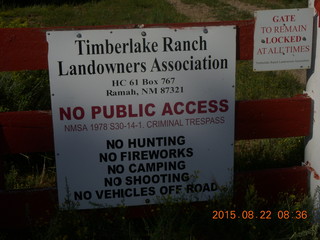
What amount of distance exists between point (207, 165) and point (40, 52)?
1.09 metres

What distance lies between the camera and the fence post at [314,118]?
3.13 metres

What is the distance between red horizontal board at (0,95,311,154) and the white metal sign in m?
0.07

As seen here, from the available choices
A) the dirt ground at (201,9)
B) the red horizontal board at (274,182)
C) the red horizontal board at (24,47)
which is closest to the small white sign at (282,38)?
the red horizontal board at (24,47)

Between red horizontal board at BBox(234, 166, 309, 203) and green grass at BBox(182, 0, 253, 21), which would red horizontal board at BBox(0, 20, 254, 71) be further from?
green grass at BBox(182, 0, 253, 21)

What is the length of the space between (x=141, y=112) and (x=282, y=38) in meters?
0.84

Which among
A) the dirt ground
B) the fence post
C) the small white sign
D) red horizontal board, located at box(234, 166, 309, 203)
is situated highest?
the small white sign

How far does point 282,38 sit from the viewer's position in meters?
3.09

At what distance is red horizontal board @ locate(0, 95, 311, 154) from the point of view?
120 inches

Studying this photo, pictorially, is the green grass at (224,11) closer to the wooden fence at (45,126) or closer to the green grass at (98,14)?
the green grass at (98,14)

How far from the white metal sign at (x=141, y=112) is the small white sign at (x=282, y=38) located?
0.15m

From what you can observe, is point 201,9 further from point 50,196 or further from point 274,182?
point 50,196

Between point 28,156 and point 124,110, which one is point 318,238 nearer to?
point 124,110
